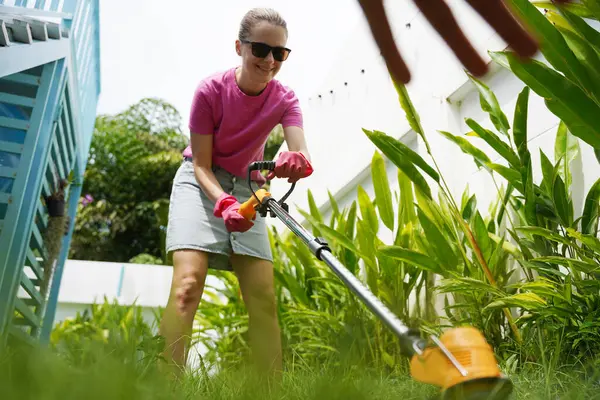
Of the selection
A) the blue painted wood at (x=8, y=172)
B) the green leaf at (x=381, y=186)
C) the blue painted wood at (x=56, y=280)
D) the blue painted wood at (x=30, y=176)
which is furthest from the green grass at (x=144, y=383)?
the blue painted wood at (x=56, y=280)

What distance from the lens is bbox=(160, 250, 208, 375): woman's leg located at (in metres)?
1.54

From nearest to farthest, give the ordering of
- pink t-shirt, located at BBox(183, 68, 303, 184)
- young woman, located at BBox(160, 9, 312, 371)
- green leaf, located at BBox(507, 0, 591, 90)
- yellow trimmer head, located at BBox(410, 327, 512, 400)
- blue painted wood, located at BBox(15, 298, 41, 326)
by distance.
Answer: yellow trimmer head, located at BBox(410, 327, 512, 400)
green leaf, located at BBox(507, 0, 591, 90)
young woman, located at BBox(160, 9, 312, 371)
pink t-shirt, located at BBox(183, 68, 303, 184)
blue painted wood, located at BBox(15, 298, 41, 326)

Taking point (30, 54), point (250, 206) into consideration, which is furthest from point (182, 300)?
point (30, 54)

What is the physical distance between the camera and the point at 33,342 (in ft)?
2.62

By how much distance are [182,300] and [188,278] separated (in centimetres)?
7

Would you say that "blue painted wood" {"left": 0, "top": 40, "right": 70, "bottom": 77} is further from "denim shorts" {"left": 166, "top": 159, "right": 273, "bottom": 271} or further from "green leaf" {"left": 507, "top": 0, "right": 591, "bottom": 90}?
"green leaf" {"left": 507, "top": 0, "right": 591, "bottom": 90}

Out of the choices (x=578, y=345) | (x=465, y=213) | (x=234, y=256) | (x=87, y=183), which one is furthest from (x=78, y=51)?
(x=87, y=183)

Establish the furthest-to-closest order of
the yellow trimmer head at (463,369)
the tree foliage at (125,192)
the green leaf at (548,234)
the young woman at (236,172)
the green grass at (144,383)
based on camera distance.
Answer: the tree foliage at (125,192) → the young woman at (236,172) → the green leaf at (548,234) → the yellow trimmer head at (463,369) → the green grass at (144,383)

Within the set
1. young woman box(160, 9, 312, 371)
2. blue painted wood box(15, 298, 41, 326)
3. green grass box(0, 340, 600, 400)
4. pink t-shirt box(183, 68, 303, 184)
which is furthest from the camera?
blue painted wood box(15, 298, 41, 326)

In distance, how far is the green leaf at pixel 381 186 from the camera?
2201 millimetres

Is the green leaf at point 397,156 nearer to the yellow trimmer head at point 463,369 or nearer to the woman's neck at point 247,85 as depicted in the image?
the woman's neck at point 247,85

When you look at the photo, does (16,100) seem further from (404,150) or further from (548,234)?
(548,234)

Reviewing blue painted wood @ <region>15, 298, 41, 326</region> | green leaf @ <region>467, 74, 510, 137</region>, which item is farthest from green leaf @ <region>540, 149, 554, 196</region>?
blue painted wood @ <region>15, 298, 41, 326</region>

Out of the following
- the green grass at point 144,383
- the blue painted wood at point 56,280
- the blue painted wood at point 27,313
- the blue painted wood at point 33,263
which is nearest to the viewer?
the green grass at point 144,383
